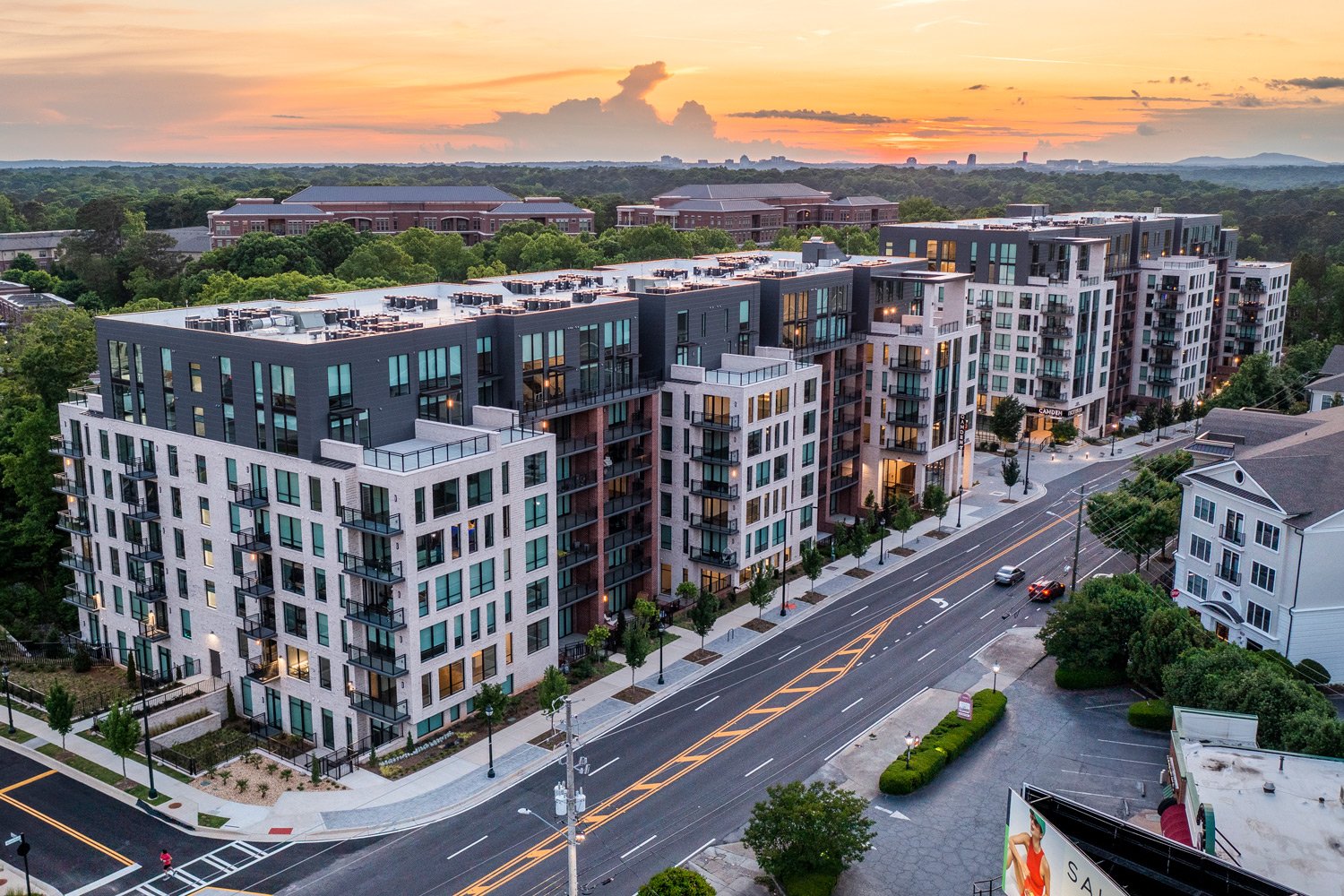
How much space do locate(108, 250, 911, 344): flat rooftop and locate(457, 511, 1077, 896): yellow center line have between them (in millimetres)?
32385

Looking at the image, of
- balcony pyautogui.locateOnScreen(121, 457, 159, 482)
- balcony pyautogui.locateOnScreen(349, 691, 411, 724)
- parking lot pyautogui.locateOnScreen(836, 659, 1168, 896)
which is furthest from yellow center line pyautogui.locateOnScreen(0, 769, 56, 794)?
parking lot pyautogui.locateOnScreen(836, 659, 1168, 896)

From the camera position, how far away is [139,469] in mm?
75312

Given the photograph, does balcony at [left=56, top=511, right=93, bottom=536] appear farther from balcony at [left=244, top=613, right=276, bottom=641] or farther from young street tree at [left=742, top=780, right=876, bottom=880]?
young street tree at [left=742, top=780, right=876, bottom=880]

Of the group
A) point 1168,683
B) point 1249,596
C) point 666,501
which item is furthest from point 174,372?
point 1249,596

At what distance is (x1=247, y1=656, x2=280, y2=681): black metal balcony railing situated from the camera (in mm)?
70312

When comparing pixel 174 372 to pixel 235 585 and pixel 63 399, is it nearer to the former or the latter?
pixel 235 585

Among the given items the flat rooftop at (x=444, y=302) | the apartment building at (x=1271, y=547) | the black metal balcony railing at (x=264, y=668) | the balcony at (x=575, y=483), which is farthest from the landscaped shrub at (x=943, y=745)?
the flat rooftop at (x=444, y=302)

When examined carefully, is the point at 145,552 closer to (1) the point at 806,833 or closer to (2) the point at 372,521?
(2) the point at 372,521

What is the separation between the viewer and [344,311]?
78.4 meters

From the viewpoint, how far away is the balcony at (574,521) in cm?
8044

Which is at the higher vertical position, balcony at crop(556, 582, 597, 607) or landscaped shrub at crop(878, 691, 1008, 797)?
balcony at crop(556, 582, 597, 607)

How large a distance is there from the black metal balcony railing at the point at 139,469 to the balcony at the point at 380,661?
21.1m

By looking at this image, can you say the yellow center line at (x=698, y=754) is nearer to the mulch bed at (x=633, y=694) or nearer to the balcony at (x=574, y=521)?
the mulch bed at (x=633, y=694)

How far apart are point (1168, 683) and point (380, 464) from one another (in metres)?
49.9
